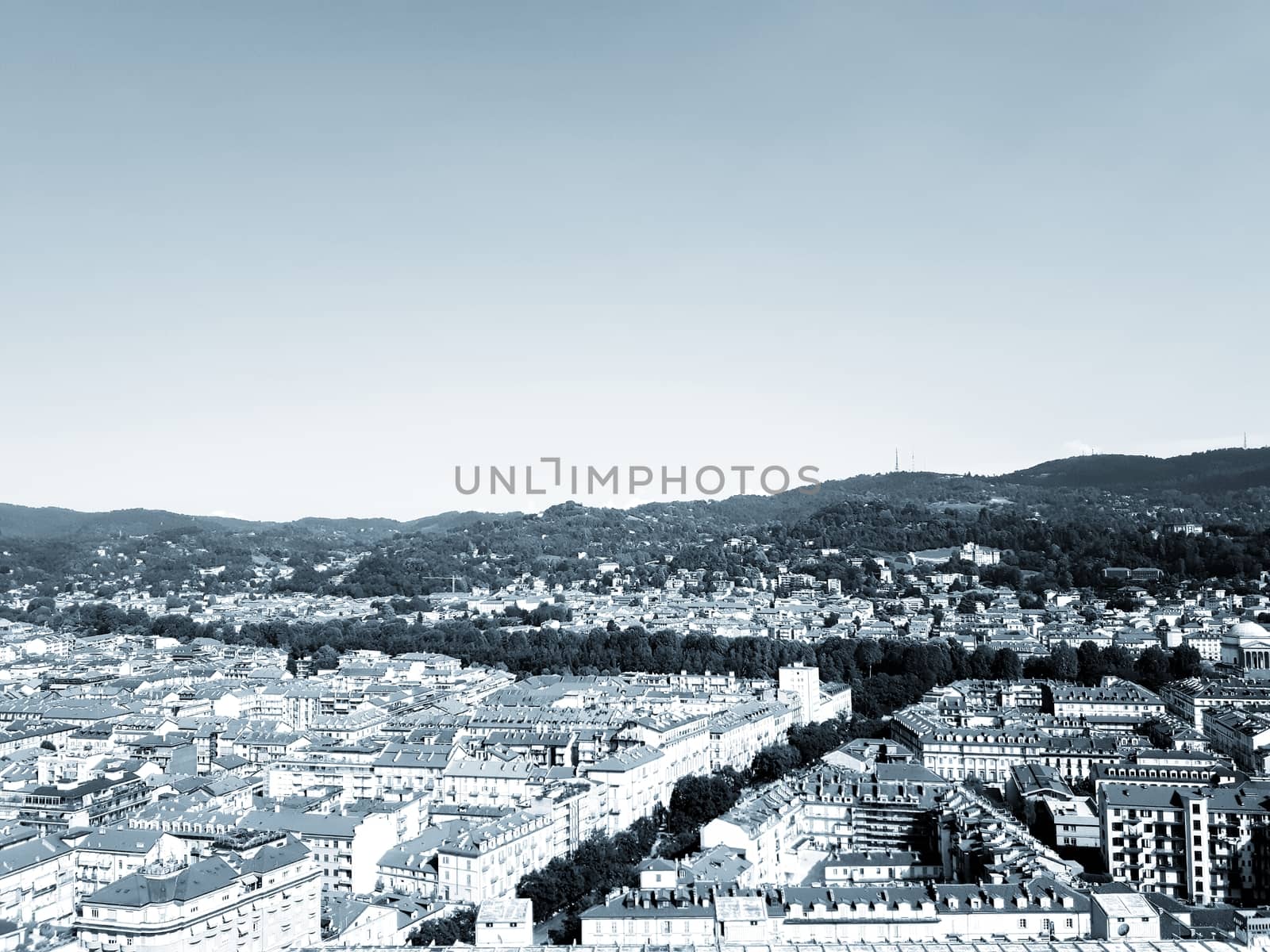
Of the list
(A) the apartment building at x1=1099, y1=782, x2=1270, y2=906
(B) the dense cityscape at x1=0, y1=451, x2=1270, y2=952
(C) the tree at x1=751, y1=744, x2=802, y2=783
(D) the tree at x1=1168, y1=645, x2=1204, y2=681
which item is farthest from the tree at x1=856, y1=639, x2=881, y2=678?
(A) the apartment building at x1=1099, y1=782, x2=1270, y2=906

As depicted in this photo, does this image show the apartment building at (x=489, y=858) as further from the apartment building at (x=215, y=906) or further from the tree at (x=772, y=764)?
the tree at (x=772, y=764)

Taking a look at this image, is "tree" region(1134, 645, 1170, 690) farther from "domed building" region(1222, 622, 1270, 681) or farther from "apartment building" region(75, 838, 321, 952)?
"apartment building" region(75, 838, 321, 952)

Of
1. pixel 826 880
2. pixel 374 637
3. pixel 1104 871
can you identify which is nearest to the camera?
pixel 826 880

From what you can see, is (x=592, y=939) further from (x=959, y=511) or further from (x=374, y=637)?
(x=959, y=511)

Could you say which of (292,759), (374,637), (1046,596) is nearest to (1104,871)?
(292,759)

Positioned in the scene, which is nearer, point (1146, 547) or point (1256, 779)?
point (1256, 779)

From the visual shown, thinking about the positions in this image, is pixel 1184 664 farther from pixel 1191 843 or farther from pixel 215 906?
pixel 215 906
